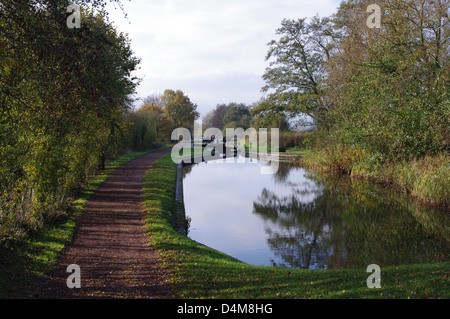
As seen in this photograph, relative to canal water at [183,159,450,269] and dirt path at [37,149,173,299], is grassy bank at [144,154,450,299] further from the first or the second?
canal water at [183,159,450,269]

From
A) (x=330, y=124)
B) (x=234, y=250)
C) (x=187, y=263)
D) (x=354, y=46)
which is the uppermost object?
(x=354, y=46)

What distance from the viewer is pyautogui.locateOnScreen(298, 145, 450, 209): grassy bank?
39.5ft

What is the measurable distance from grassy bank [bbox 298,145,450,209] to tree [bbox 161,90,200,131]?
3197 centimetres

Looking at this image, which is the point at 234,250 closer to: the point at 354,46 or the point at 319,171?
the point at 354,46

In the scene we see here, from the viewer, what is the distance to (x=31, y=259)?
584 centimetres

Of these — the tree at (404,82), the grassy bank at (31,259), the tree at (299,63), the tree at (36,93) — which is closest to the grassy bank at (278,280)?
the grassy bank at (31,259)

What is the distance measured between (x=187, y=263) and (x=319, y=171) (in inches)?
684

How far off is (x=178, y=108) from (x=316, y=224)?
43.8m

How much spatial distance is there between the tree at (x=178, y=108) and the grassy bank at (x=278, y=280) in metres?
44.3

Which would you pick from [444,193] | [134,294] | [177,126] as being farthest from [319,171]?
[177,126]

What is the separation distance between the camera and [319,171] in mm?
22156

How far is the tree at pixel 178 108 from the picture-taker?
171 feet

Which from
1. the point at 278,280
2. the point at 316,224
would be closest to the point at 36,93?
the point at 278,280
